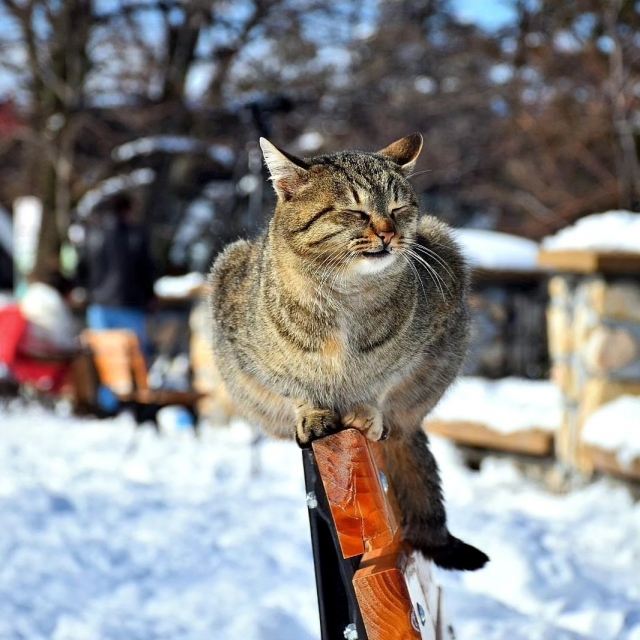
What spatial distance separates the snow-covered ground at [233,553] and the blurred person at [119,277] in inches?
97.0

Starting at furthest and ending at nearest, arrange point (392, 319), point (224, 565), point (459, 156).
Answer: point (459, 156) → point (224, 565) → point (392, 319)

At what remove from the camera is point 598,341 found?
15.4 feet

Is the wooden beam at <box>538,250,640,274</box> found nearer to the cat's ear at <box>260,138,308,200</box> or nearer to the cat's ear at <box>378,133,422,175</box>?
the cat's ear at <box>378,133,422,175</box>

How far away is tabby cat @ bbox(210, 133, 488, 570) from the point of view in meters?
2.19

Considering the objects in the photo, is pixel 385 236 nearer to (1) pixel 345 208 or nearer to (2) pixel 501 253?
(1) pixel 345 208

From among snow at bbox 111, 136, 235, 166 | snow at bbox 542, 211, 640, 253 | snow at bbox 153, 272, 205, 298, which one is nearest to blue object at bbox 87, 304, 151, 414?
snow at bbox 153, 272, 205, 298

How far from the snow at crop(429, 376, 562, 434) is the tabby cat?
8.44 ft

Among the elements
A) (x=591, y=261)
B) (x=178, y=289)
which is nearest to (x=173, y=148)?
(x=178, y=289)

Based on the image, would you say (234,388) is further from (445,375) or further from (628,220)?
(628,220)

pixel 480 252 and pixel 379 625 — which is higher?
pixel 480 252

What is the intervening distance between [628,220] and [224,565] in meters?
2.96

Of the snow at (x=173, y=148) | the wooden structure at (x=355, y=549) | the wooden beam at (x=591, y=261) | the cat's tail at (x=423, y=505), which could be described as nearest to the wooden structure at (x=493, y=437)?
the wooden beam at (x=591, y=261)

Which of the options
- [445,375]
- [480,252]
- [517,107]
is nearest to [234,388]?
[445,375]

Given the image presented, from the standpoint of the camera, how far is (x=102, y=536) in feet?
12.5
